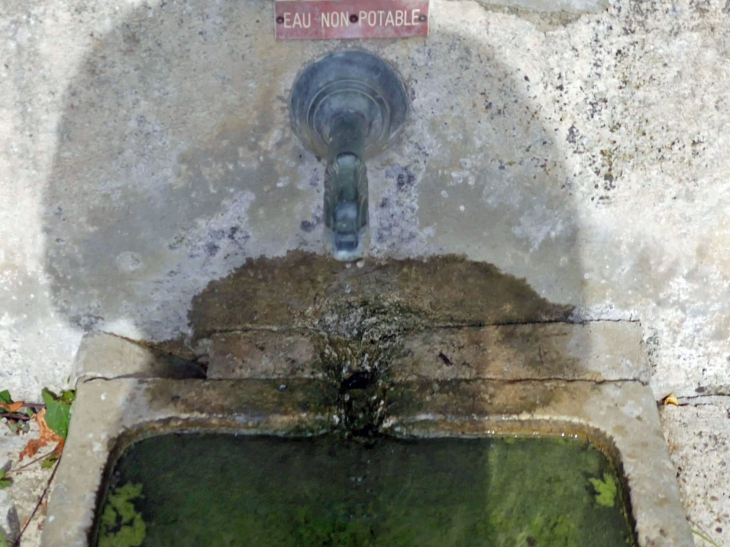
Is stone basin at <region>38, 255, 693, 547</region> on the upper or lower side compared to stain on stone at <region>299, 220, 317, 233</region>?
lower

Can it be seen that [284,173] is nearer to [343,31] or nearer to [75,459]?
[343,31]

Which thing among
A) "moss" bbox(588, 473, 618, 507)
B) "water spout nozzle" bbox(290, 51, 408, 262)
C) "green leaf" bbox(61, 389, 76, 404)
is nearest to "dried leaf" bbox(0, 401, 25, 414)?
"green leaf" bbox(61, 389, 76, 404)

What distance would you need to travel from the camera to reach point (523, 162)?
5.93 ft

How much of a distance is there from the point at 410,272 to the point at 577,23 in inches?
30.8

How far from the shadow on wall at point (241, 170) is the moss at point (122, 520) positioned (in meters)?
0.50

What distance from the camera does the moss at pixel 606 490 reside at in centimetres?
152

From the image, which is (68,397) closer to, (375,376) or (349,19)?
(375,376)

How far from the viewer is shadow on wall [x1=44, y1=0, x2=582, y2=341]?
172 cm

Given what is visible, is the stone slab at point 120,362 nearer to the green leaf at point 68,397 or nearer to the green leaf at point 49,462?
the green leaf at point 68,397

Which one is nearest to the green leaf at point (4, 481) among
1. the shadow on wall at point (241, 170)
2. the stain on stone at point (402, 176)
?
the shadow on wall at point (241, 170)

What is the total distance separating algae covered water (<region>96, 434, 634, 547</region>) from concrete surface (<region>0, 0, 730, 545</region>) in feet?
1.55

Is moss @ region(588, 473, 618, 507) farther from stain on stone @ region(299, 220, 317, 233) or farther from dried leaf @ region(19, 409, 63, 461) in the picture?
dried leaf @ region(19, 409, 63, 461)

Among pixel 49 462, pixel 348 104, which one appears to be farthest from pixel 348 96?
pixel 49 462

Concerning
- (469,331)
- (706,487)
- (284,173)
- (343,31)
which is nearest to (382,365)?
(469,331)
